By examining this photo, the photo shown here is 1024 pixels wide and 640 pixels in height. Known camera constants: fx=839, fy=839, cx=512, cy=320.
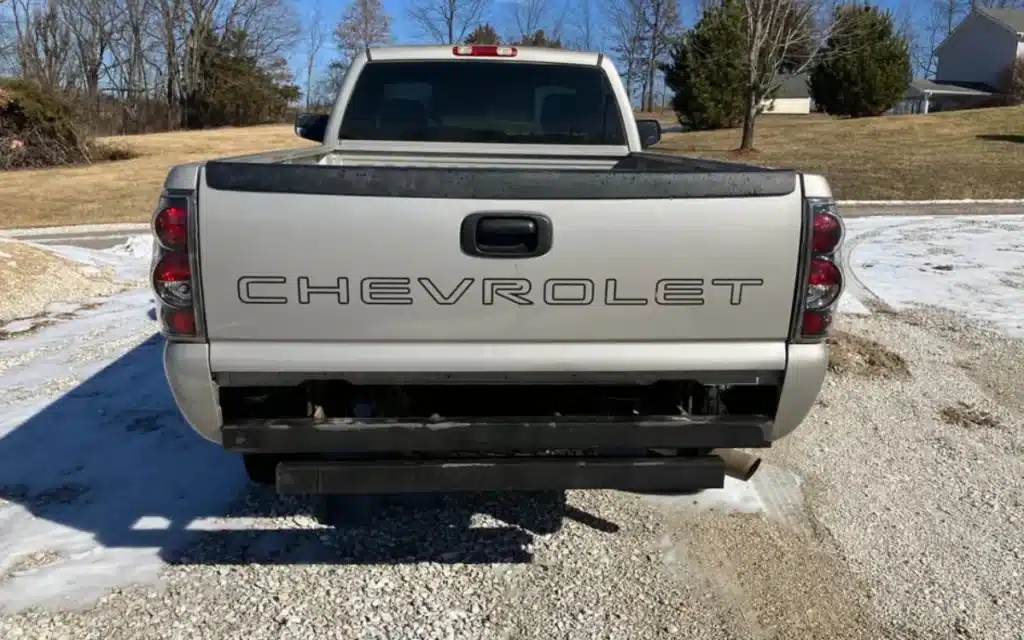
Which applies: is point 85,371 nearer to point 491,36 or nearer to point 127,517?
point 127,517

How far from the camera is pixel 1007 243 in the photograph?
38.6 ft

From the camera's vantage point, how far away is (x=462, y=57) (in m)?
5.19

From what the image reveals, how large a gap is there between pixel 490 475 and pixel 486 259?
741mm

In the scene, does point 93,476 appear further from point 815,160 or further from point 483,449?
point 815,160

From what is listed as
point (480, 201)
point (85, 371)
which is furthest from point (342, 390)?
point (85, 371)

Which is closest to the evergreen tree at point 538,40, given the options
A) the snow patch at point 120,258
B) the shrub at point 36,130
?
the shrub at point 36,130

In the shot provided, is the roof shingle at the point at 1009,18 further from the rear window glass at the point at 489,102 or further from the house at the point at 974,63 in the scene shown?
the rear window glass at the point at 489,102

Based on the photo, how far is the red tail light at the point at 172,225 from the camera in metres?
2.59

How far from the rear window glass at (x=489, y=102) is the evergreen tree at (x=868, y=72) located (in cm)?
3207

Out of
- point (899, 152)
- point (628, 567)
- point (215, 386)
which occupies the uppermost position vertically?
point (899, 152)

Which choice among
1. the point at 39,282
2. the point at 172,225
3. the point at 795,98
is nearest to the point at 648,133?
the point at 172,225

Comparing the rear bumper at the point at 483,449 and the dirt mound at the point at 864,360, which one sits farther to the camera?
the dirt mound at the point at 864,360

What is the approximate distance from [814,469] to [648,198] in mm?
2395

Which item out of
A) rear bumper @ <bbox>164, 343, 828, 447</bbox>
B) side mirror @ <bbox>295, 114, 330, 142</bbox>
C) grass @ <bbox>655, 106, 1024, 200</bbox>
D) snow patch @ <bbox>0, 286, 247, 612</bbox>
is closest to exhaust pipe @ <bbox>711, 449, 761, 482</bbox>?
rear bumper @ <bbox>164, 343, 828, 447</bbox>
